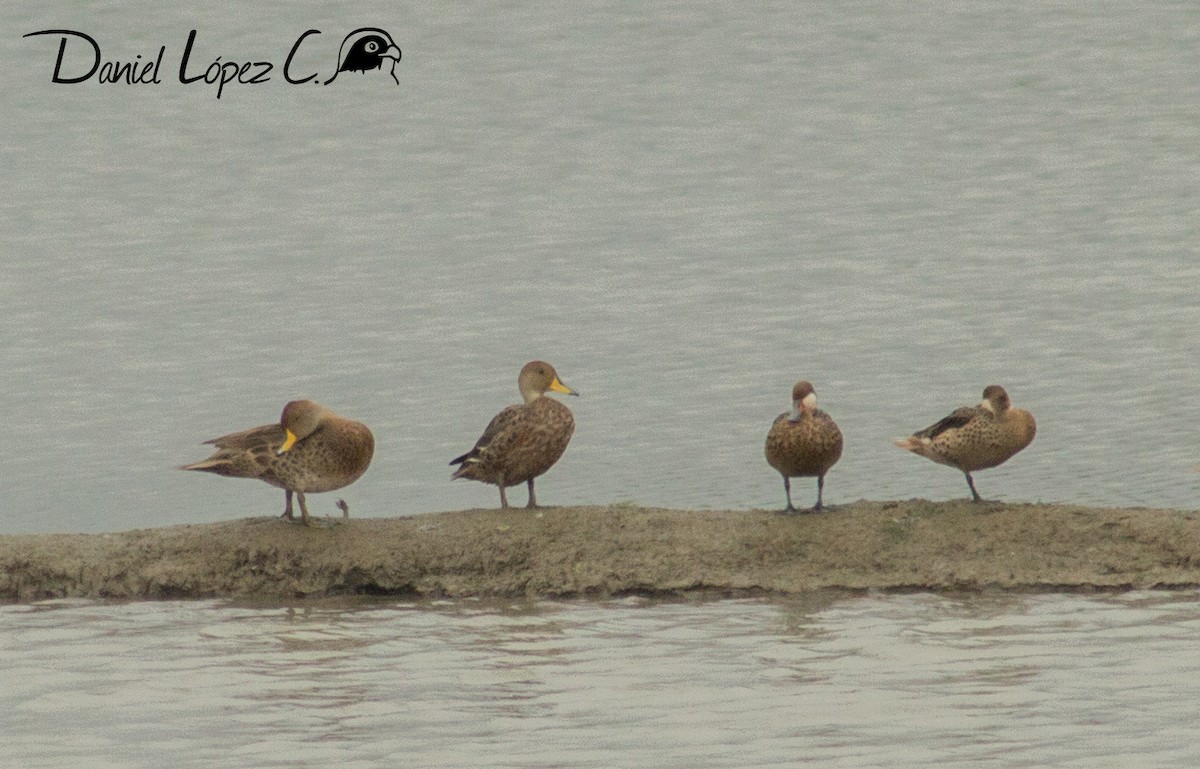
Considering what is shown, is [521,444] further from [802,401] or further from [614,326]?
[614,326]

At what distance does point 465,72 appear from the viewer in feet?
110

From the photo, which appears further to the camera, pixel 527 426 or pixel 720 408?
pixel 720 408

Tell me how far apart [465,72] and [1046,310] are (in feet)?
52.3

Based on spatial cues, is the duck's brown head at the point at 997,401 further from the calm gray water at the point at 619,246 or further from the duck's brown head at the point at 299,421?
the duck's brown head at the point at 299,421

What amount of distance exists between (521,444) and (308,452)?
98 cm

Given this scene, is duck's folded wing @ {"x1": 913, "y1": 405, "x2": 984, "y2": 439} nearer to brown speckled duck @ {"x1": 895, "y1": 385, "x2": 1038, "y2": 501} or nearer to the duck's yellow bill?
brown speckled duck @ {"x1": 895, "y1": 385, "x2": 1038, "y2": 501}

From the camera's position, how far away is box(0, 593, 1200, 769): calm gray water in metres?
7.88

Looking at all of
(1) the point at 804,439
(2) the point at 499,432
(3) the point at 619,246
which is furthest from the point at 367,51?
(1) the point at 804,439

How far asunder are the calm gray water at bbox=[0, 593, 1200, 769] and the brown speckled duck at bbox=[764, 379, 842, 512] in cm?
78

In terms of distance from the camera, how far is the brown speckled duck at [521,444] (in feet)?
34.1

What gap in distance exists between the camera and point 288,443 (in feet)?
33.0

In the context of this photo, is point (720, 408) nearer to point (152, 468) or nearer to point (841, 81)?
point (152, 468)

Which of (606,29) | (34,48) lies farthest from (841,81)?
(34,48)

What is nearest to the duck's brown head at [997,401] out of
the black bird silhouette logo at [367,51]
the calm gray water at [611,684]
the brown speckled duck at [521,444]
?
the calm gray water at [611,684]
